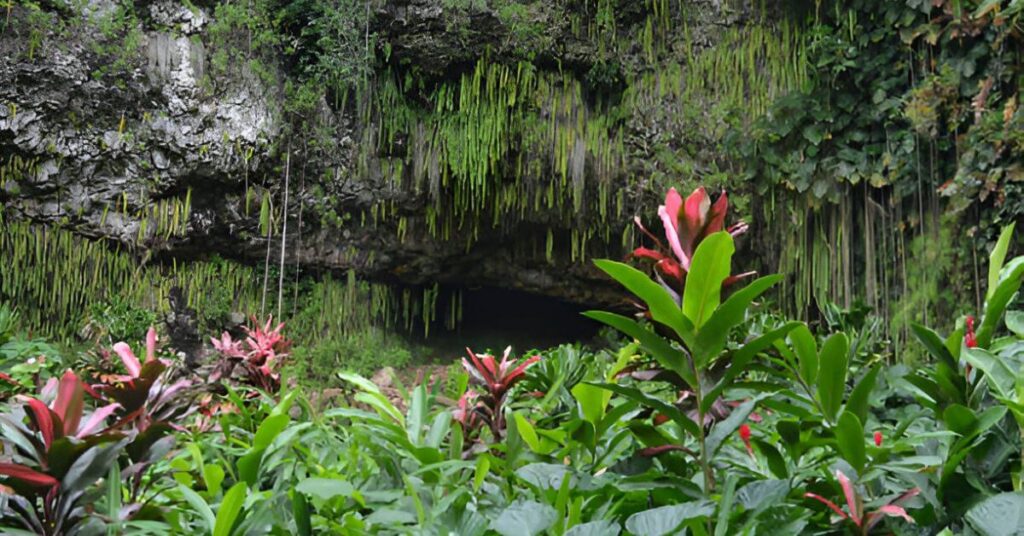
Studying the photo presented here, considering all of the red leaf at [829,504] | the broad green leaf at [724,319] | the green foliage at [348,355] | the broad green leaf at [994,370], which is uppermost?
the broad green leaf at [724,319]

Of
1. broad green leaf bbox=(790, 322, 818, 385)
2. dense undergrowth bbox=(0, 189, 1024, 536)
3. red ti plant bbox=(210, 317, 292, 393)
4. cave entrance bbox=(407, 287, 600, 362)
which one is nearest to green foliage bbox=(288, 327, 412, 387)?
cave entrance bbox=(407, 287, 600, 362)

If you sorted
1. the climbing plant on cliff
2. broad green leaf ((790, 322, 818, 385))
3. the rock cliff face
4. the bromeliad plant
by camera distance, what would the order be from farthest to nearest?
1. the rock cliff face
2. the climbing plant on cliff
3. broad green leaf ((790, 322, 818, 385))
4. the bromeliad plant

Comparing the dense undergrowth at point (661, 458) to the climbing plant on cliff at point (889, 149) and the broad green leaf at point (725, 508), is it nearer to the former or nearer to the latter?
the broad green leaf at point (725, 508)

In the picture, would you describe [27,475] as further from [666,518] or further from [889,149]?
[889,149]

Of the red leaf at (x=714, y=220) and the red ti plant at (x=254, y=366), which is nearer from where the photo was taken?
the red leaf at (x=714, y=220)

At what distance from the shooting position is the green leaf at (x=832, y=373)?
771 millimetres

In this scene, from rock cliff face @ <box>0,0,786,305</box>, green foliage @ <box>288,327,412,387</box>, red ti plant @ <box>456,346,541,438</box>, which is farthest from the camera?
green foliage @ <box>288,327,412,387</box>

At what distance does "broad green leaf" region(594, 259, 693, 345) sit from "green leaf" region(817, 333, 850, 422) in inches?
6.0

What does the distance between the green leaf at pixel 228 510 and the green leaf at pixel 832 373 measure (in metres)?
0.64

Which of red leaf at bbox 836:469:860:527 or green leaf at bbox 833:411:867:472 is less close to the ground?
green leaf at bbox 833:411:867:472

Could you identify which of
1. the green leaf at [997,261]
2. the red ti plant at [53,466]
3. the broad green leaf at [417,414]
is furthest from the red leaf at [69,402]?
the green leaf at [997,261]

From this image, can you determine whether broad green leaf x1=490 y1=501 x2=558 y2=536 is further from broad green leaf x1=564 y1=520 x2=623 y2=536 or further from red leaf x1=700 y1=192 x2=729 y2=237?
red leaf x1=700 y1=192 x2=729 y2=237

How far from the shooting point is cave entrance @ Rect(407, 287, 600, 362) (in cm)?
762

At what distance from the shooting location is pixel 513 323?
26.6ft
